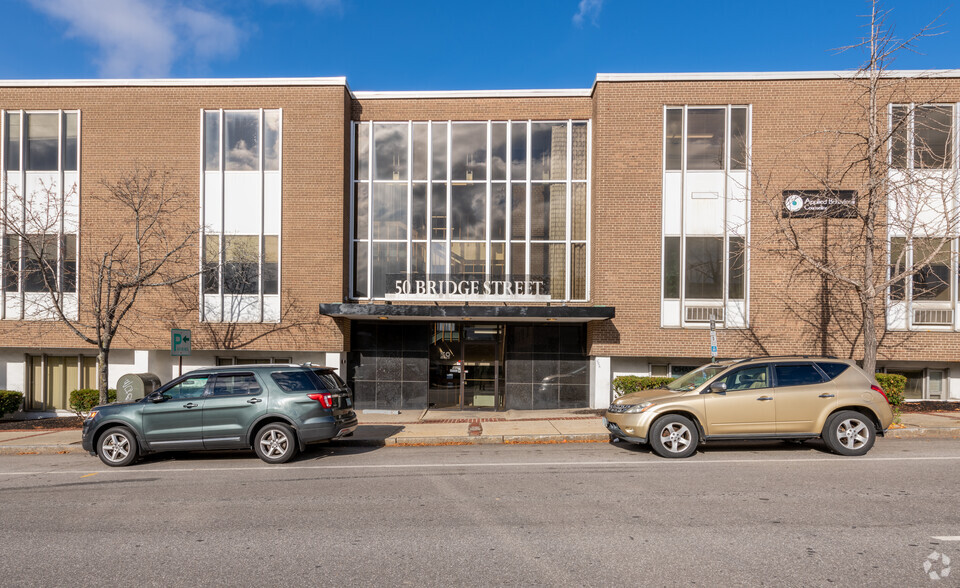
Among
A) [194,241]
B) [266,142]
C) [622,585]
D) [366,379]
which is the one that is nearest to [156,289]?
[194,241]

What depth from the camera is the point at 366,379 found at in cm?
Answer: 1717

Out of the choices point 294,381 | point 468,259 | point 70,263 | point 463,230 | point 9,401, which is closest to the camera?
point 294,381

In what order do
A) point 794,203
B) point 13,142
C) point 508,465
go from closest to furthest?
point 508,465, point 794,203, point 13,142

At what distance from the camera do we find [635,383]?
15.2m

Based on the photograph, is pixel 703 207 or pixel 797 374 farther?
pixel 703 207

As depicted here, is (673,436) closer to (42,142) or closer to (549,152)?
(549,152)

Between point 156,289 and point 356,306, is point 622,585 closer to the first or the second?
point 356,306

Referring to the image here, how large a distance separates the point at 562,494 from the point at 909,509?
3867mm

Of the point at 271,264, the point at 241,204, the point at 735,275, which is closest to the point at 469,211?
the point at 271,264

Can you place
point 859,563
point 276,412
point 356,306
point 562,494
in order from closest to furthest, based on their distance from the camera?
1. point 859,563
2. point 562,494
3. point 276,412
4. point 356,306

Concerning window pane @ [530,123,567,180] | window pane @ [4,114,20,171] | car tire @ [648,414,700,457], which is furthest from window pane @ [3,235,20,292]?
car tire @ [648,414,700,457]

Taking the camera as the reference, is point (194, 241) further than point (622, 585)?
Yes

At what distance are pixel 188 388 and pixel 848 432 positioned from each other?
37.1 feet

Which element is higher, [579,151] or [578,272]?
[579,151]
